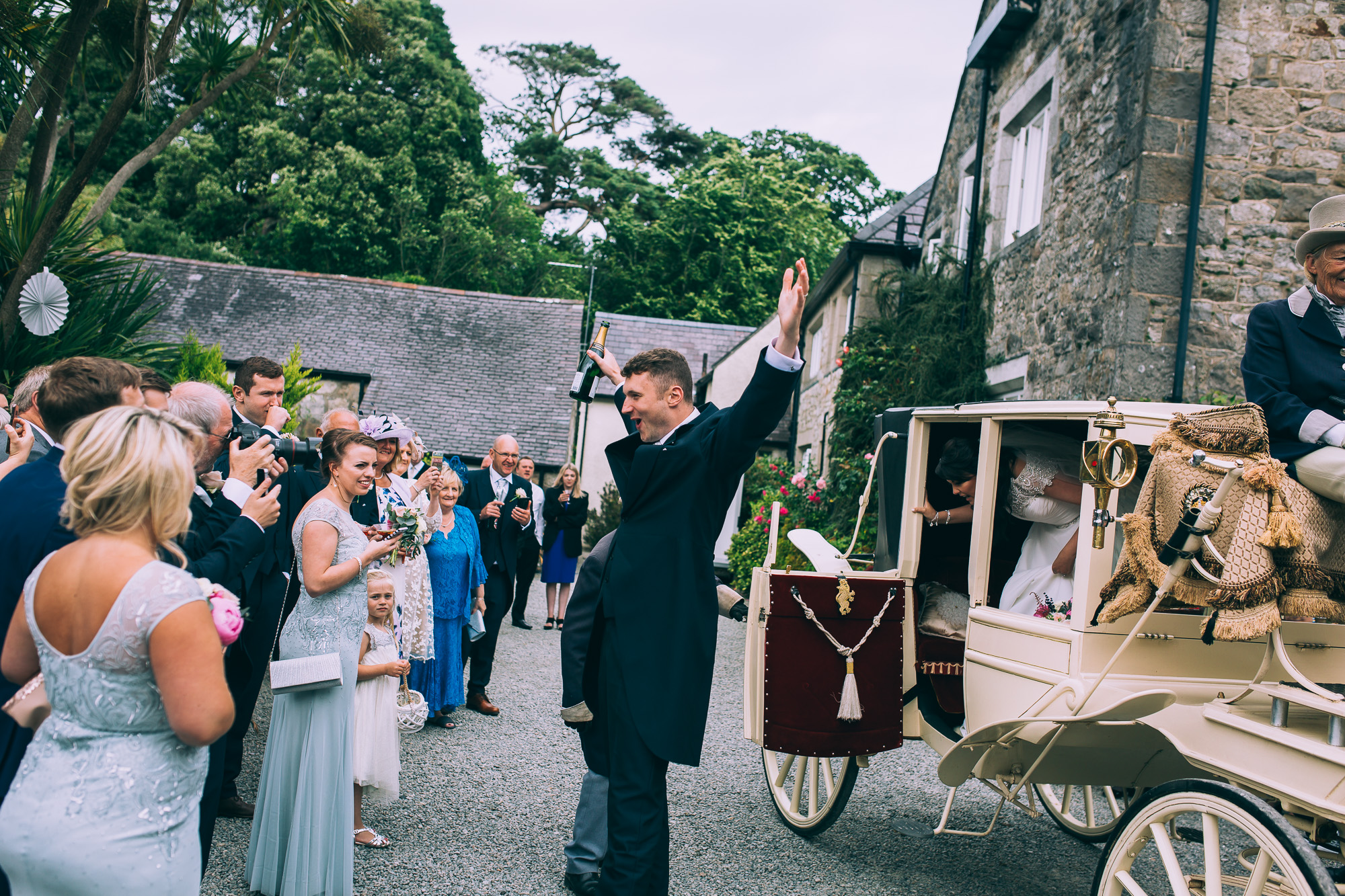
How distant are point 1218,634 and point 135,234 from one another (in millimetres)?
33260

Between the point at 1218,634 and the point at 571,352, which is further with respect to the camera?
the point at 571,352

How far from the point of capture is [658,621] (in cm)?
332

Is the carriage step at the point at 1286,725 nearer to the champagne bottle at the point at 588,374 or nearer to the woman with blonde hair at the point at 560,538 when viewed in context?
the champagne bottle at the point at 588,374

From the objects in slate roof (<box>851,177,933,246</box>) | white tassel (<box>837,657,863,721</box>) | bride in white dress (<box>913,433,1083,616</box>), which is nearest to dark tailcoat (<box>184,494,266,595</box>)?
white tassel (<box>837,657,863,721</box>)

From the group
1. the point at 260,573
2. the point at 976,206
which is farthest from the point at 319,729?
the point at 976,206

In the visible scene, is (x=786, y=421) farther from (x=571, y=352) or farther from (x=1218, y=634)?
(x=1218, y=634)

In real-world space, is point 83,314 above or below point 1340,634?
above

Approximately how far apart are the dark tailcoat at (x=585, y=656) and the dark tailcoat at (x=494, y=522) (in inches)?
173

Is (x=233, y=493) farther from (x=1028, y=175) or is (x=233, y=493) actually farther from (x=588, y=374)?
(x=1028, y=175)

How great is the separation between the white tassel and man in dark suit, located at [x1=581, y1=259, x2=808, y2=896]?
1116 mm

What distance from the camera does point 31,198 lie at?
770 centimetres

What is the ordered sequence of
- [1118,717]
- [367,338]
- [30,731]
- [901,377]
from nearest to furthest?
[30,731], [1118,717], [901,377], [367,338]

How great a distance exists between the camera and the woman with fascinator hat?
19.5 feet

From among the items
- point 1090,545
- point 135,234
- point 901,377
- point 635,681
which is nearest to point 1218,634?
point 1090,545
